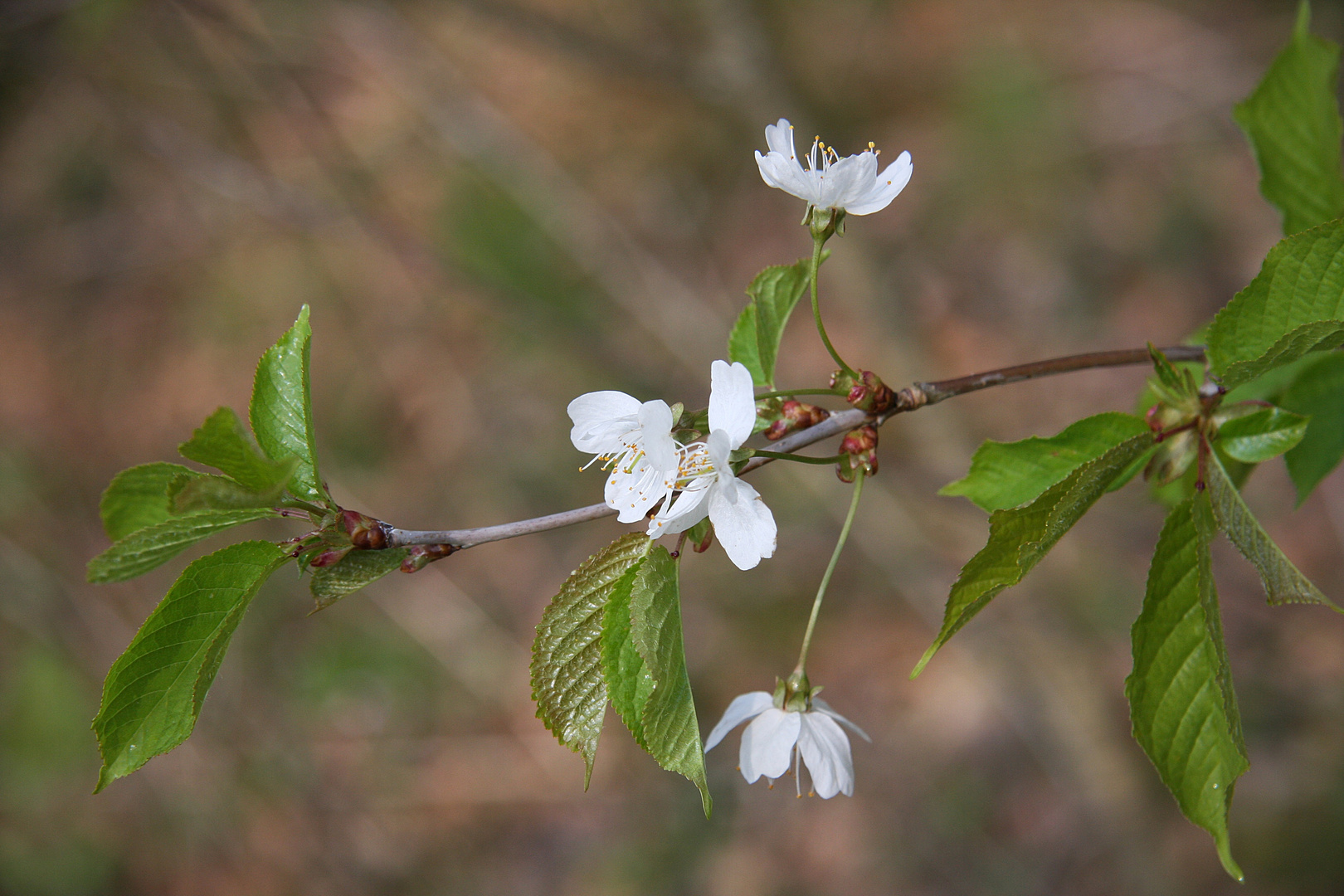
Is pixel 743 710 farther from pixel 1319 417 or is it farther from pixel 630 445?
pixel 1319 417

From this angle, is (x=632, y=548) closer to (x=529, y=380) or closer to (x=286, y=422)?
(x=286, y=422)

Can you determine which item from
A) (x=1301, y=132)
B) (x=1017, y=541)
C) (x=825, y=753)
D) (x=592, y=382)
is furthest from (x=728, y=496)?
(x=592, y=382)

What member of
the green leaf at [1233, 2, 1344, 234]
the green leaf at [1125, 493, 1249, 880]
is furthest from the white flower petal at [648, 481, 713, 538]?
the green leaf at [1233, 2, 1344, 234]

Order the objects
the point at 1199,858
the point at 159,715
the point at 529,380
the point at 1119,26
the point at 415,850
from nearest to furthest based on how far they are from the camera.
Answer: the point at 159,715 < the point at 1199,858 < the point at 415,850 < the point at 1119,26 < the point at 529,380

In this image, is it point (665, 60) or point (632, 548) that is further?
point (665, 60)

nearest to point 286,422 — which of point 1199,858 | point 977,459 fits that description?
point 977,459

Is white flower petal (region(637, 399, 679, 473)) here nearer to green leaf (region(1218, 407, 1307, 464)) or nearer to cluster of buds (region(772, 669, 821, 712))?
cluster of buds (region(772, 669, 821, 712))

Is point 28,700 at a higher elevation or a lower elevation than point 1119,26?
lower
